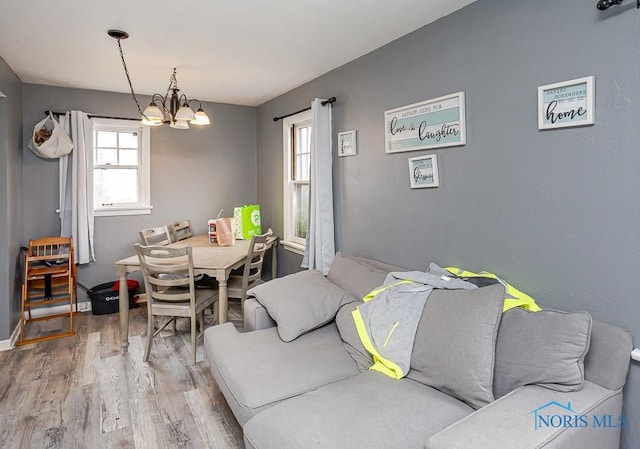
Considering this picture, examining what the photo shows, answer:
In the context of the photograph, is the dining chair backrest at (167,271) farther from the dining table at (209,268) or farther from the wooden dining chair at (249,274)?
the wooden dining chair at (249,274)

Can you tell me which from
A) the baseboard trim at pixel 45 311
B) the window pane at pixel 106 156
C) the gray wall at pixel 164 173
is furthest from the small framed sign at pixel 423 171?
the baseboard trim at pixel 45 311

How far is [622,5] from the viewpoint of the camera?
1558mm

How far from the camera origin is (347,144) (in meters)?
3.27

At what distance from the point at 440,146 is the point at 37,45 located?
3004mm

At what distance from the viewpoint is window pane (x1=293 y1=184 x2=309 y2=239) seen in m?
4.28

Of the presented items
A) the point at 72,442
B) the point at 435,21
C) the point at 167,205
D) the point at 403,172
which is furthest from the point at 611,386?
the point at 167,205

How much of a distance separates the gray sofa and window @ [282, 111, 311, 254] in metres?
2.32

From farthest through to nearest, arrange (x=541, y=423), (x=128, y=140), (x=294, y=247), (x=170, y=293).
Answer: (x=128, y=140), (x=294, y=247), (x=170, y=293), (x=541, y=423)

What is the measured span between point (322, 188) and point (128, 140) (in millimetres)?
2564

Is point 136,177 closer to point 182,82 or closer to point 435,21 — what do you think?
point 182,82

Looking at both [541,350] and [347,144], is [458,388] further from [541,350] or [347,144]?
[347,144]

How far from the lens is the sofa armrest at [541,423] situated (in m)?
1.19

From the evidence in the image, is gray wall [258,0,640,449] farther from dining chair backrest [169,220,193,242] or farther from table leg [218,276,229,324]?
dining chair backrest [169,220,193,242]

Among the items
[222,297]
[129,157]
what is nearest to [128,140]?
[129,157]
